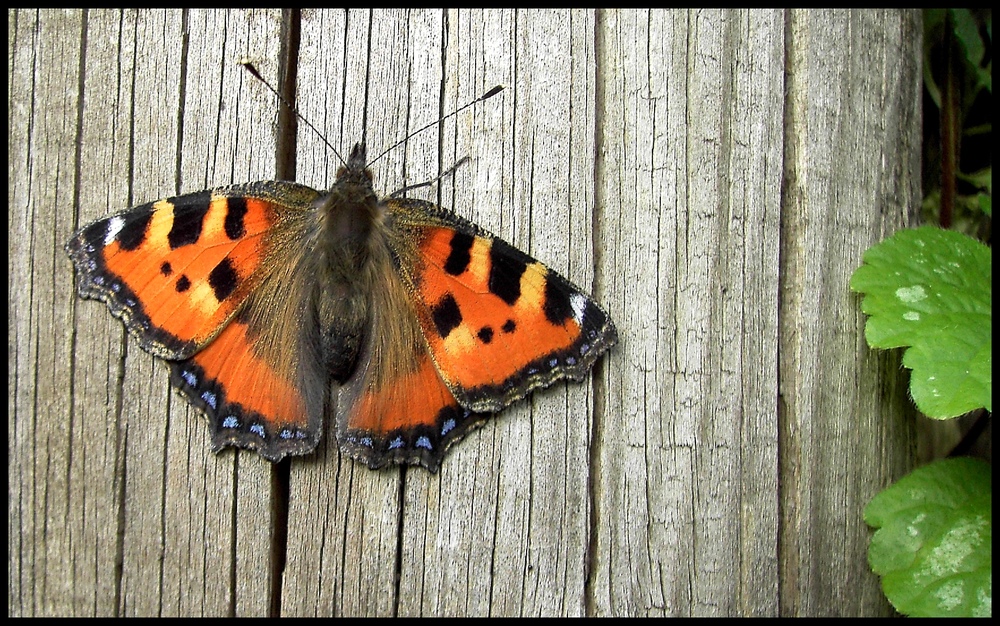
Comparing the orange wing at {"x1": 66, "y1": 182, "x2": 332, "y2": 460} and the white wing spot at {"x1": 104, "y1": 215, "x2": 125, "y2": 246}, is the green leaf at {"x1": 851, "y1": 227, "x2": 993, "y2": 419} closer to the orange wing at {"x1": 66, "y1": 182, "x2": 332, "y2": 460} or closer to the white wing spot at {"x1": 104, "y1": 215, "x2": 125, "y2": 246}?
the orange wing at {"x1": 66, "y1": 182, "x2": 332, "y2": 460}

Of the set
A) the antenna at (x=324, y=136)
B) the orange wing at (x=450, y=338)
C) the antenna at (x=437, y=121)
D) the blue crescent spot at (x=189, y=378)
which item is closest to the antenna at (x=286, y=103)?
the antenna at (x=324, y=136)

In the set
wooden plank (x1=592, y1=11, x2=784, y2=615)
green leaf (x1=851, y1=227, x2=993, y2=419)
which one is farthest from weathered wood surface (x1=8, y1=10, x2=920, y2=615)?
green leaf (x1=851, y1=227, x2=993, y2=419)

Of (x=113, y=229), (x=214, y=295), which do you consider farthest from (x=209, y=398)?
(x=113, y=229)

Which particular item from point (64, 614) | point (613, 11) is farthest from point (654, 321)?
point (64, 614)
